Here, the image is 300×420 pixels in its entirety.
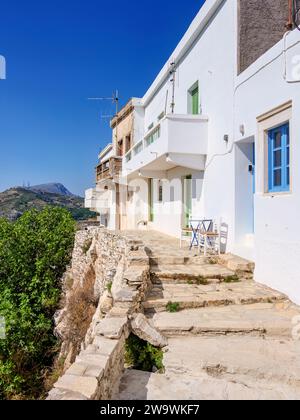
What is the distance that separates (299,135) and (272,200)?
137 cm

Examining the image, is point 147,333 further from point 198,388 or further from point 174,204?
point 174,204

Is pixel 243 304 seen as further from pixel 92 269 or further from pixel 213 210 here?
pixel 92 269

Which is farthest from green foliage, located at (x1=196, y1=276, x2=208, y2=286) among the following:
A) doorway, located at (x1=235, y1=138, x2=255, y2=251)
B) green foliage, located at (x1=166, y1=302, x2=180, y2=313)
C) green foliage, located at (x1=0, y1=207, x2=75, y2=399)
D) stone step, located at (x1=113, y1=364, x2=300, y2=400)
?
green foliage, located at (x1=0, y1=207, x2=75, y2=399)

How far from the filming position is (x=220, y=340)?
4559mm

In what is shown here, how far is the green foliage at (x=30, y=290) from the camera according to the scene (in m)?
10.5

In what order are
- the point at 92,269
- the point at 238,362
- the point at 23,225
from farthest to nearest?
1. the point at 23,225
2. the point at 92,269
3. the point at 238,362

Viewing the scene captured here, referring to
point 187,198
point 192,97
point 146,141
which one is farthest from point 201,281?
point 146,141

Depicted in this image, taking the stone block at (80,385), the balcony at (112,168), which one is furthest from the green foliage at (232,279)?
the balcony at (112,168)

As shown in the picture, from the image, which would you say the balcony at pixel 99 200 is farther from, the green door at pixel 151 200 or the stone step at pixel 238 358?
the stone step at pixel 238 358

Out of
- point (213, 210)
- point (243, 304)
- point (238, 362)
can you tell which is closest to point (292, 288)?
point (243, 304)

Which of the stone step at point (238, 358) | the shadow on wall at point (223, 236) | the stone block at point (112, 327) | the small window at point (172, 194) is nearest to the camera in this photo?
the stone step at point (238, 358)

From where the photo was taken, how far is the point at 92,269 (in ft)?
42.8

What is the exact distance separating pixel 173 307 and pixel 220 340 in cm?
105

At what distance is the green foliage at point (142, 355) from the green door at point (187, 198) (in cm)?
724
